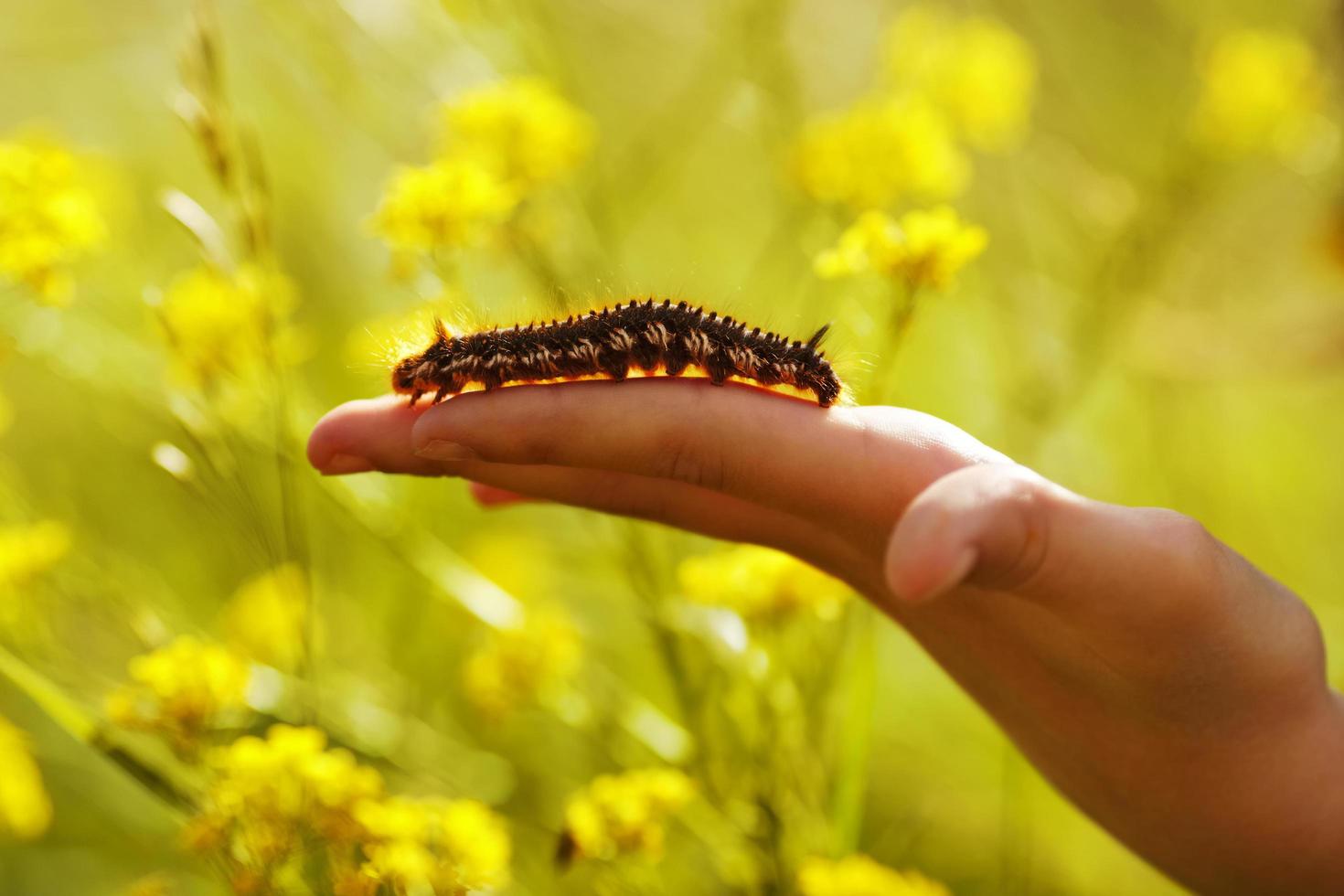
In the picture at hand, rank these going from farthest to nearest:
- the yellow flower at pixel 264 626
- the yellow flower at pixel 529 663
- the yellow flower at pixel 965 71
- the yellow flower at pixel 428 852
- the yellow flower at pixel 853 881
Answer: the yellow flower at pixel 965 71
the yellow flower at pixel 264 626
the yellow flower at pixel 529 663
the yellow flower at pixel 853 881
the yellow flower at pixel 428 852

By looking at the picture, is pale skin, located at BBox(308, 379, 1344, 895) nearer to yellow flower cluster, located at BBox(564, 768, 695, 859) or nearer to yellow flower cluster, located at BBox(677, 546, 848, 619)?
yellow flower cluster, located at BBox(677, 546, 848, 619)

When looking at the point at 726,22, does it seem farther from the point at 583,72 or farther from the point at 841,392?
the point at 583,72

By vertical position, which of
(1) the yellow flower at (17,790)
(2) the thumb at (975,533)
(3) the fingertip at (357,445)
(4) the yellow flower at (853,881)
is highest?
(3) the fingertip at (357,445)

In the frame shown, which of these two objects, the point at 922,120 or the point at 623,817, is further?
the point at 922,120

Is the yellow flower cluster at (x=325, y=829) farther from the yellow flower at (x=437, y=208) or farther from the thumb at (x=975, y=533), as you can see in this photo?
the yellow flower at (x=437, y=208)

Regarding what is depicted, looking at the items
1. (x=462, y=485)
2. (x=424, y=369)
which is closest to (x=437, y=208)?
(x=424, y=369)

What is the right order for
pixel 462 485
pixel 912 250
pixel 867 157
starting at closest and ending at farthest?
pixel 912 250 → pixel 867 157 → pixel 462 485

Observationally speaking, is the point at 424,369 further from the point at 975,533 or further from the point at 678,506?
the point at 975,533

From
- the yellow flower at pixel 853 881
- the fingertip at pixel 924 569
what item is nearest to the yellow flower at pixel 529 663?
the yellow flower at pixel 853 881
